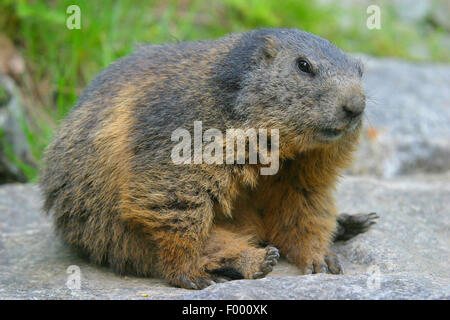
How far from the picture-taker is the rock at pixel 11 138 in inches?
355

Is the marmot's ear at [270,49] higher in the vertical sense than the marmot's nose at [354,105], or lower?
higher

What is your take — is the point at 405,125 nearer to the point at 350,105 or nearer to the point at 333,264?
the point at 333,264

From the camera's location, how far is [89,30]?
9812mm

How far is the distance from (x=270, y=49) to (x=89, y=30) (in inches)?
207

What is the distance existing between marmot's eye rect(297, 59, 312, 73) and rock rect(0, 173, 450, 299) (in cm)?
172

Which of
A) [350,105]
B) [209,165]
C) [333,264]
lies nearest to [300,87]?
[350,105]

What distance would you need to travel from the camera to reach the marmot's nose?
16.0ft

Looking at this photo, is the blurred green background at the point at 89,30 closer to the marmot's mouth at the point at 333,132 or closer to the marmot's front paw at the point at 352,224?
the marmot's front paw at the point at 352,224

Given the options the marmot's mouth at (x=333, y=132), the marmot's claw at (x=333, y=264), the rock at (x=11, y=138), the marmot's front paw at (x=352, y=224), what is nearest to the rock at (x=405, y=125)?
the marmot's front paw at (x=352, y=224)

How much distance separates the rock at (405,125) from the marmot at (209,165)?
3.79m

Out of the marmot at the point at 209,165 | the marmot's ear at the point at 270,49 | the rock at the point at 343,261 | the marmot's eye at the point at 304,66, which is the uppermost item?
the marmot's ear at the point at 270,49

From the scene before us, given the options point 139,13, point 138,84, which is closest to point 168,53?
point 138,84

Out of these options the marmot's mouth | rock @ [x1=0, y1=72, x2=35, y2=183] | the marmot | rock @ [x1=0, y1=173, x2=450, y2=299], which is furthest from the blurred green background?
the marmot's mouth

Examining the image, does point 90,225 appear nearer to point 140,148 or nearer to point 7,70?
point 140,148
